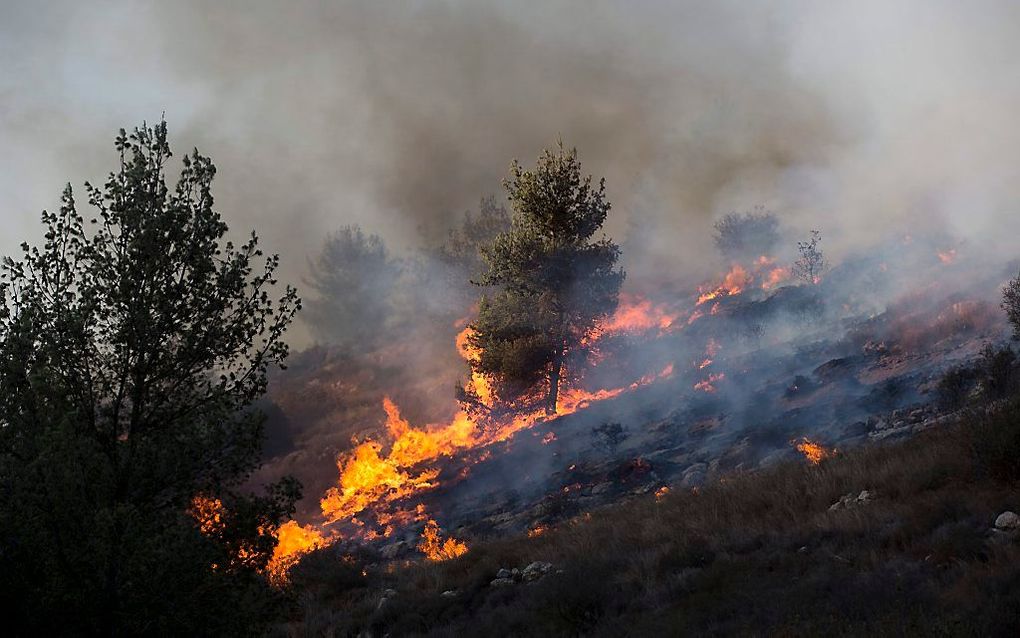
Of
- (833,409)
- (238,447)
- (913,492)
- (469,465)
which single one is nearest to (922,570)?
(913,492)

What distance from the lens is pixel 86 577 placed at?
5691mm

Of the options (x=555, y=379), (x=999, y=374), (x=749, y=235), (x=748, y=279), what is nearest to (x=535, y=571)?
(x=999, y=374)

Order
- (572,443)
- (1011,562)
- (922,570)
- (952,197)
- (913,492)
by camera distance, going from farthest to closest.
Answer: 1. (952,197)
2. (572,443)
3. (913,492)
4. (922,570)
5. (1011,562)

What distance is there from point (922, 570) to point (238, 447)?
7.30m

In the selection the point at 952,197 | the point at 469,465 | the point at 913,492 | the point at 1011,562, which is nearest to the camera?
the point at 1011,562

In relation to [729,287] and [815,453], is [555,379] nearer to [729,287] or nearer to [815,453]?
[815,453]

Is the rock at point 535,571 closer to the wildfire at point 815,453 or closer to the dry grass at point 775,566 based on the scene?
the dry grass at point 775,566

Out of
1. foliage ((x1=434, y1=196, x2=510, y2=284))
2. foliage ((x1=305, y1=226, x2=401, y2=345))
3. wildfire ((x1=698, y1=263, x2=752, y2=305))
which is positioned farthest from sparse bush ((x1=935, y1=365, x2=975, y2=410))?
foliage ((x1=305, y1=226, x2=401, y2=345))

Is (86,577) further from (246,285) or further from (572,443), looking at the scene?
(572,443)

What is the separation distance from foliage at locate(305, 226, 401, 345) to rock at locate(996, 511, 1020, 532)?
65.0m

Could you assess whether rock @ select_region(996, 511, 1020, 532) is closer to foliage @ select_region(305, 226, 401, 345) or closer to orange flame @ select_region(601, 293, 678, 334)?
orange flame @ select_region(601, 293, 678, 334)

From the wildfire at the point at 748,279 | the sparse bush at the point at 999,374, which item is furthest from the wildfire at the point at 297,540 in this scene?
the wildfire at the point at 748,279

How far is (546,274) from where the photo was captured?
93.6 ft

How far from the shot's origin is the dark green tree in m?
5.68
